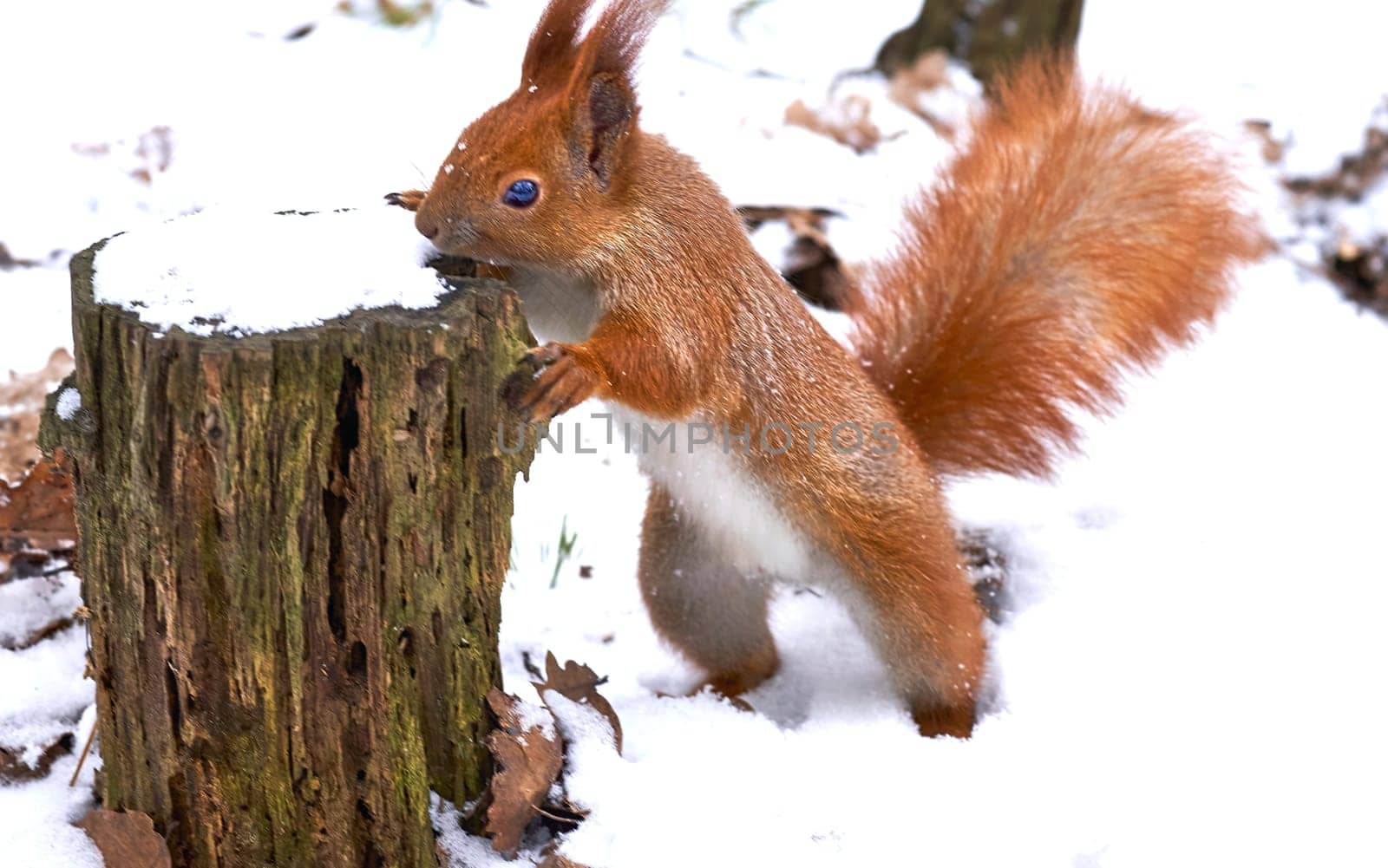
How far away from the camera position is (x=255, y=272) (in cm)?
134

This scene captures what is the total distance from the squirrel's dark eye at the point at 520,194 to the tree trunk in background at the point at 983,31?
310 cm

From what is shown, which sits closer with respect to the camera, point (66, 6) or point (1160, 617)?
point (1160, 617)

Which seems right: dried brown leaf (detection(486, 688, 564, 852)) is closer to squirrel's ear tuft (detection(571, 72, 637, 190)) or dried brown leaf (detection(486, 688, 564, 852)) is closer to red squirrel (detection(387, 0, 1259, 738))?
red squirrel (detection(387, 0, 1259, 738))

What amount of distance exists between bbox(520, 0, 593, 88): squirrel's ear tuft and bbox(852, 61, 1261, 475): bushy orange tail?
78cm

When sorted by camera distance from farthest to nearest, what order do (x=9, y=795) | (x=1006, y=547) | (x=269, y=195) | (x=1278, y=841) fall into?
(x=269, y=195) → (x=1006, y=547) → (x=1278, y=841) → (x=9, y=795)

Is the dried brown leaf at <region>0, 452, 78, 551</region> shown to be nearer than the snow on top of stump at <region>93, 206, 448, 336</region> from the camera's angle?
No

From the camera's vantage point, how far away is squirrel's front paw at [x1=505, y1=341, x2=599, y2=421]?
1368 mm

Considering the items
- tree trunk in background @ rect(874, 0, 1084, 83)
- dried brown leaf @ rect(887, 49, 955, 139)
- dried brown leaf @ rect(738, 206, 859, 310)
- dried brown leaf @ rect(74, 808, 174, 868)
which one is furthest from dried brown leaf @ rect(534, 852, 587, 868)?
tree trunk in background @ rect(874, 0, 1084, 83)

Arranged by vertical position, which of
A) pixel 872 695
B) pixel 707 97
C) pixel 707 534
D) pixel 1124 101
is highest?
pixel 1124 101

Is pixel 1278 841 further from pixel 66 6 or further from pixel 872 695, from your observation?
pixel 66 6

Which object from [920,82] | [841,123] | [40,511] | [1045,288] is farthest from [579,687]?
[920,82]

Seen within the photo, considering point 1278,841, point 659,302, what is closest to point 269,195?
point 659,302

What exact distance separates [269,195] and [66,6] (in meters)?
1.39

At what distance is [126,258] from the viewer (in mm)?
1362
